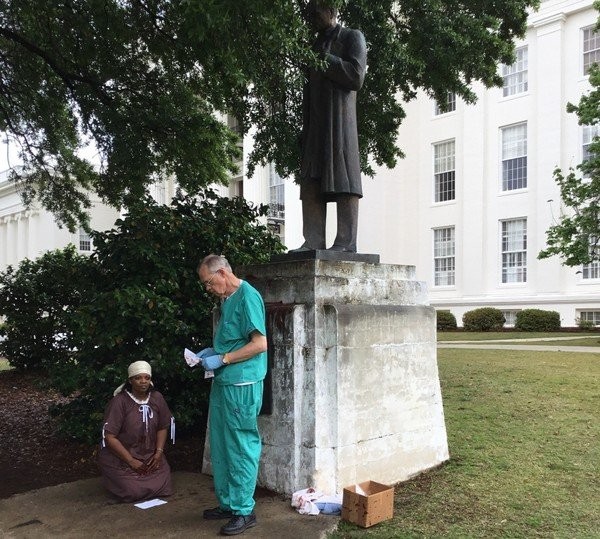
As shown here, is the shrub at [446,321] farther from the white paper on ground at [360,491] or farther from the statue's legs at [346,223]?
the white paper on ground at [360,491]

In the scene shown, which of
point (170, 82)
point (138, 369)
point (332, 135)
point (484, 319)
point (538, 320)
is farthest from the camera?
point (484, 319)

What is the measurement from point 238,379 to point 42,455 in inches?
140

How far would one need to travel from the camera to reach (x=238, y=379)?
4.05 metres

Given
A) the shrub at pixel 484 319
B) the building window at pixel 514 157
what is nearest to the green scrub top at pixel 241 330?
the shrub at pixel 484 319

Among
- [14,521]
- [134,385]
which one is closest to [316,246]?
[134,385]

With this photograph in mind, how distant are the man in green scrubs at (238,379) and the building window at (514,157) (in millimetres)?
25980

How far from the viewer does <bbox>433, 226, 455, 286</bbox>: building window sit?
98.8 ft

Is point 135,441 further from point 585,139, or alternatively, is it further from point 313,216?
point 585,139

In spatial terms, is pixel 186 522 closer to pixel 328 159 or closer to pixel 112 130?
pixel 328 159

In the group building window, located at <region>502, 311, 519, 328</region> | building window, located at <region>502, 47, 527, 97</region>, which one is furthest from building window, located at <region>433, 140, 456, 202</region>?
building window, located at <region>502, 311, 519, 328</region>

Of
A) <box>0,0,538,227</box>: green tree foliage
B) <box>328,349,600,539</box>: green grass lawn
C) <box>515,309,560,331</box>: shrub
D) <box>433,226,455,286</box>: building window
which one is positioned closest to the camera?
<box>328,349,600,539</box>: green grass lawn

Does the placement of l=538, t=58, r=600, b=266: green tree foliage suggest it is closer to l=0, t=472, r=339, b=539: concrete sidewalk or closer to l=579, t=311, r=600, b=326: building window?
l=579, t=311, r=600, b=326: building window

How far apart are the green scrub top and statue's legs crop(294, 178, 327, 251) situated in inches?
54.6

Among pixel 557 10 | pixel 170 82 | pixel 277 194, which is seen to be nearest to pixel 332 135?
pixel 170 82
